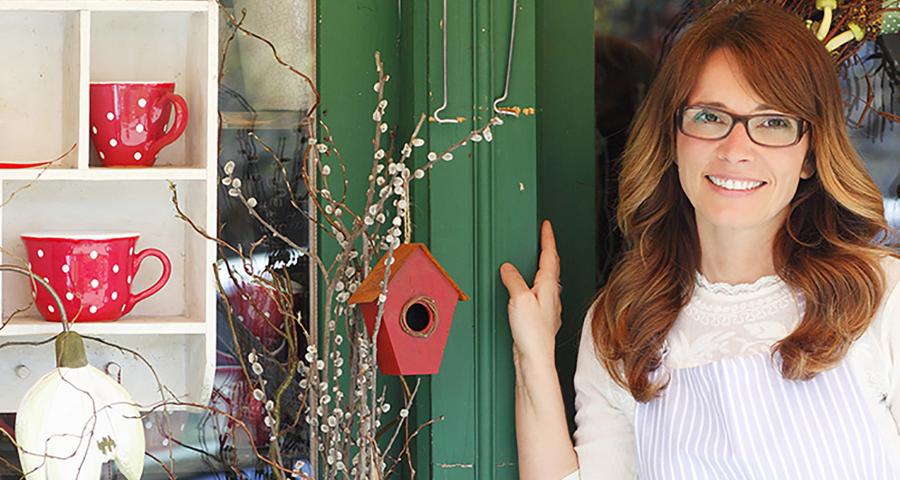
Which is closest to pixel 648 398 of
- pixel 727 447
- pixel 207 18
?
pixel 727 447

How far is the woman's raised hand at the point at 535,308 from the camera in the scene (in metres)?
1.80

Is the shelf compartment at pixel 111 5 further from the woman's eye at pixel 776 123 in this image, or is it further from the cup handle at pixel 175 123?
the woman's eye at pixel 776 123

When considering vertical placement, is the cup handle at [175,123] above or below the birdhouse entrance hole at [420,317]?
above

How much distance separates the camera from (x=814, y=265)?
1739 millimetres

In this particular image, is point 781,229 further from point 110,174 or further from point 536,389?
point 110,174

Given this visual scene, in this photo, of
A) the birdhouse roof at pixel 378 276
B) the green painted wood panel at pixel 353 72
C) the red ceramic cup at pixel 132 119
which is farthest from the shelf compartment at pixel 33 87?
the birdhouse roof at pixel 378 276

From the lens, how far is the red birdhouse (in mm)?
1621

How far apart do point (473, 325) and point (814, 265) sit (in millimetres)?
521

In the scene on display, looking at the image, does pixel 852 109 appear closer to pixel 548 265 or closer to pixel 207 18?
pixel 548 265

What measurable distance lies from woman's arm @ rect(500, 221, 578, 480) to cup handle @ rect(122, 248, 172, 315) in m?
0.51

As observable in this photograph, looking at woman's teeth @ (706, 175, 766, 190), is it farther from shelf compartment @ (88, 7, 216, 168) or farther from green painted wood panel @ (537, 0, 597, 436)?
shelf compartment @ (88, 7, 216, 168)

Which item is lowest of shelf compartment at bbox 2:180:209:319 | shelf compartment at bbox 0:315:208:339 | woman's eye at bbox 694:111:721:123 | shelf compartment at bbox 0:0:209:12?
shelf compartment at bbox 0:315:208:339

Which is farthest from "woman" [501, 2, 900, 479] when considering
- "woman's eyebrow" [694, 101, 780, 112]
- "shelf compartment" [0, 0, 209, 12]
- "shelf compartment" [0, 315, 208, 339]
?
"shelf compartment" [0, 0, 209, 12]

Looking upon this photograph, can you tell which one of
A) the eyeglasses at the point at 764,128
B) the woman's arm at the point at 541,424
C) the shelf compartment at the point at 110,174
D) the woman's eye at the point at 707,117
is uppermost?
the woman's eye at the point at 707,117
